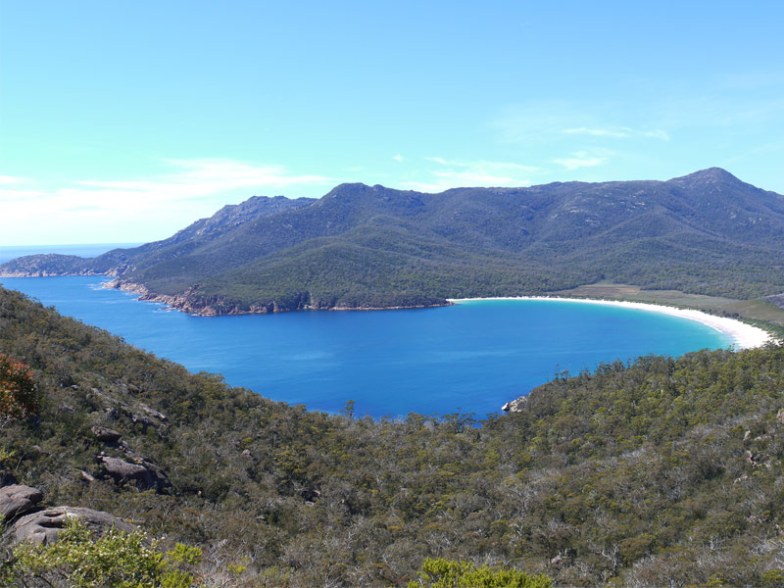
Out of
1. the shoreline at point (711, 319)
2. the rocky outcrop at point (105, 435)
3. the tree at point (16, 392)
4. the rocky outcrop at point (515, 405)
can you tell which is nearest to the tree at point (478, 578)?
the rocky outcrop at point (105, 435)

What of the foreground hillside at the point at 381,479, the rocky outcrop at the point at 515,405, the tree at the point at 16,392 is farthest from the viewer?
the rocky outcrop at the point at 515,405

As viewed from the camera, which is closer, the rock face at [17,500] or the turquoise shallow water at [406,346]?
the rock face at [17,500]

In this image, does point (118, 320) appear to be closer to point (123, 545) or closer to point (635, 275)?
point (123, 545)

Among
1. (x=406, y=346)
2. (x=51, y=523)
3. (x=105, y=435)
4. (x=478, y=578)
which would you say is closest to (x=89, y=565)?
(x=51, y=523)

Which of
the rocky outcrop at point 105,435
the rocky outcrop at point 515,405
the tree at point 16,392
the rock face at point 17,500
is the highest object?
the tree at point 16,392

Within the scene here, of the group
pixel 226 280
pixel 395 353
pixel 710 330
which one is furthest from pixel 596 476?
pixel 226 280

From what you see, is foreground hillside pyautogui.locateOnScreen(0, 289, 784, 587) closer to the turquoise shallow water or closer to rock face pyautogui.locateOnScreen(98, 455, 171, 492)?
rock face pyautogui.locateOnScreen(98, 455, 171, 492)

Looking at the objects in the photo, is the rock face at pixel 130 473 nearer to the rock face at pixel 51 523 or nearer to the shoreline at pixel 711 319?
the rock face at pixel 51 523

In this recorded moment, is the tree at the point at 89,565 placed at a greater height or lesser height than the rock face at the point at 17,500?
greater
